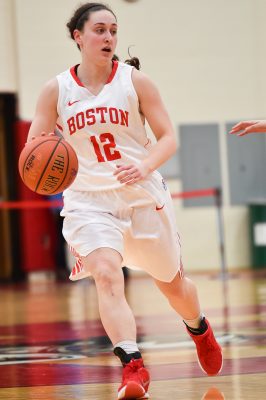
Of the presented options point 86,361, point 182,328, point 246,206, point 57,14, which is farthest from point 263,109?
point 86,361

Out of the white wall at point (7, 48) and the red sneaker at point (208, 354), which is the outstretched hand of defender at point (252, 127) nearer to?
the red sneaker at point (208, 354)

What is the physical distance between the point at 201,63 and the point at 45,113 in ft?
40.6

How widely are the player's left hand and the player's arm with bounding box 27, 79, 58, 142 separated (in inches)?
21.7

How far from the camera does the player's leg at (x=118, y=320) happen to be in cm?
421

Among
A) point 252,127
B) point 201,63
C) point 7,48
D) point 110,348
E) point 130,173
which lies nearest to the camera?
point 130,173

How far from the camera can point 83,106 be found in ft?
16.0

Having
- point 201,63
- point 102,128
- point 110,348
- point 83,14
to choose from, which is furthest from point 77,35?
point 201,63

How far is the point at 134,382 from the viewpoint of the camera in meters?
4.17

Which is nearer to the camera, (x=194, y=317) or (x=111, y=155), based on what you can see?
(x=111, y=155)

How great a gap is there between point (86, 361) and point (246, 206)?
11.6m

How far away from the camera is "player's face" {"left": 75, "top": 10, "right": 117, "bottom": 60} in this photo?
486cm

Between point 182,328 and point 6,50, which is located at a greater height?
A: point 6,50

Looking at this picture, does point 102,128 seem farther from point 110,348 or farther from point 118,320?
point 110,348

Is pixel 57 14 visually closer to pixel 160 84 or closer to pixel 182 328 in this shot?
pixel 160 84
